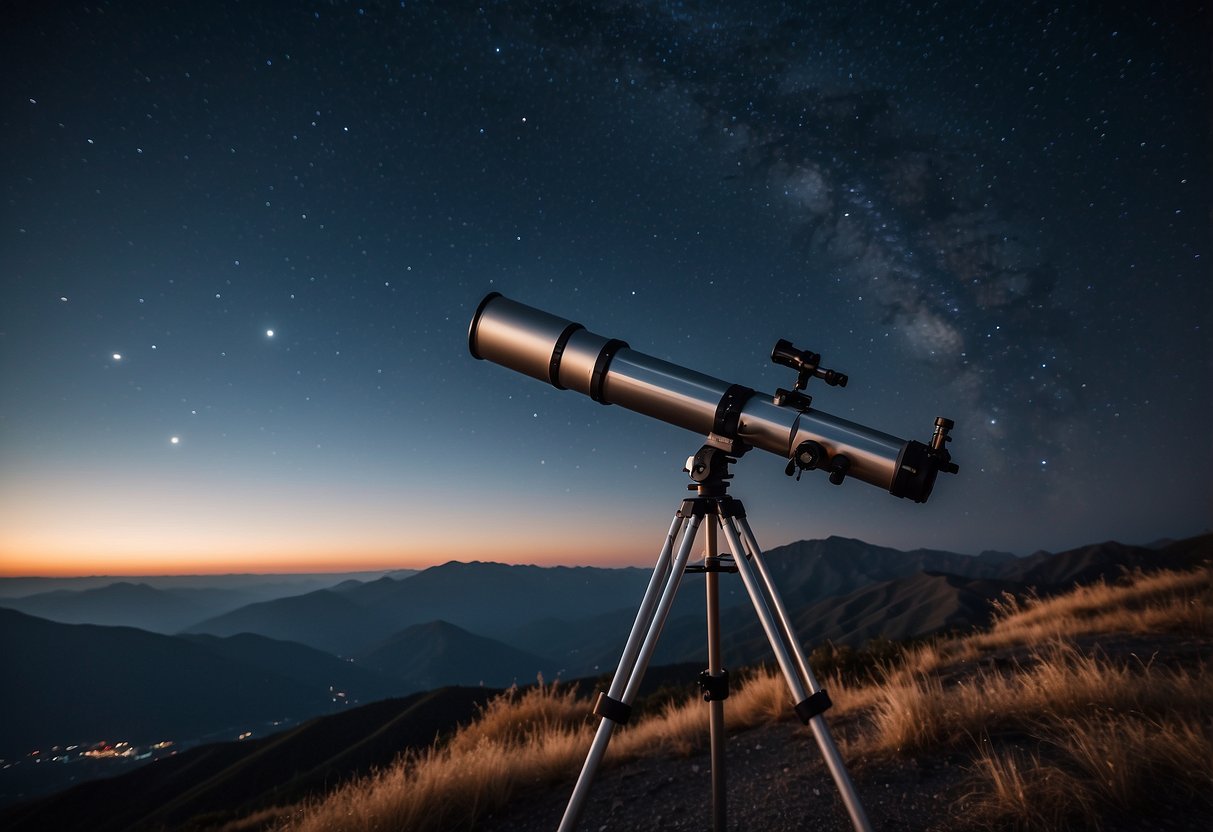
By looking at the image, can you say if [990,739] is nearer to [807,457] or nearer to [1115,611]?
[807,457]

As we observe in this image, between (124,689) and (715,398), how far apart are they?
229089 millimetres

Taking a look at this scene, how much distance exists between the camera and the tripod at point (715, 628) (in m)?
2.20

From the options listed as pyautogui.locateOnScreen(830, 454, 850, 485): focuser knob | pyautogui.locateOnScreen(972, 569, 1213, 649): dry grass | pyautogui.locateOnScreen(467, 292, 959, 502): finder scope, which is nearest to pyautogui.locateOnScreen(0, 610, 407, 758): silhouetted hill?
pyautogui.locateOnScreen(972, 569, 1213, 649): dry grass

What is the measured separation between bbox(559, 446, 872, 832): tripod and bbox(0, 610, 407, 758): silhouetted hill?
200 m

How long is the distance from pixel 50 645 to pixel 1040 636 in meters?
263

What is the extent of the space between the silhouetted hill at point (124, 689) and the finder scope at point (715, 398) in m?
199

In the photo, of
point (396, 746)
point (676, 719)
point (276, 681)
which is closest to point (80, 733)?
point (276, 681)

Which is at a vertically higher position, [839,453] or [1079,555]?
[839,453]

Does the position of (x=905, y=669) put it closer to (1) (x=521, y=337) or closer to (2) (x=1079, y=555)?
(1) (x=521, y=337)

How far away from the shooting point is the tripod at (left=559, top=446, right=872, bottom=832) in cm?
220

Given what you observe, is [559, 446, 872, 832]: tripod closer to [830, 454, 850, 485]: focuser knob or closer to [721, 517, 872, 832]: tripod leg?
[721, 517, 872, 832]: tripod leg

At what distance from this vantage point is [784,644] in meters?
2.38

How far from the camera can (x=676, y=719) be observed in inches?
222

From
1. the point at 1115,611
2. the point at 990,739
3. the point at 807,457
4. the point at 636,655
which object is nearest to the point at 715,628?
the point at 636,655
